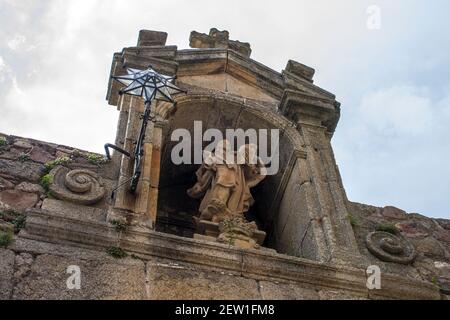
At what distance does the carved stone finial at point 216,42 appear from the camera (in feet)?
30.7

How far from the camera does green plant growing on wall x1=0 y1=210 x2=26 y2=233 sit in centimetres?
509

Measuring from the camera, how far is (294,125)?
796 centimetres

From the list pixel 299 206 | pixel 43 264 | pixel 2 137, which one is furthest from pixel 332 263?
pixel 2 137

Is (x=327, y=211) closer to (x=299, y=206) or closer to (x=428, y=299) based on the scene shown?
(x=299, y=206)

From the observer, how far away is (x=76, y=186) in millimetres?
5711

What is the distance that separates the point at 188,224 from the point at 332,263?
2492 mm

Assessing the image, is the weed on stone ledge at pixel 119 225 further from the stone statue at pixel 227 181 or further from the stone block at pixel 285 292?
the stone statue at pixel 227 181

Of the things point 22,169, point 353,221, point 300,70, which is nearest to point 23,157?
point 22,169

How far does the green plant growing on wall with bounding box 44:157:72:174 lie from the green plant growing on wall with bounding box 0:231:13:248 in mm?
1186

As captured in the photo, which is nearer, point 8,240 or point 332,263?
point 8,240

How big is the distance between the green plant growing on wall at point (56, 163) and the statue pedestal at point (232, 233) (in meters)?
1.36
